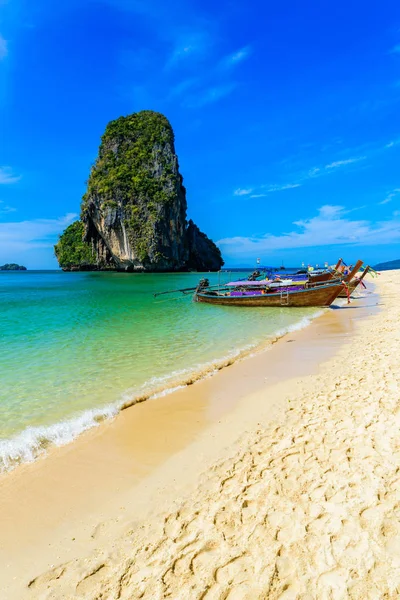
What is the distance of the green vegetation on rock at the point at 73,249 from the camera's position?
9206 centimetres

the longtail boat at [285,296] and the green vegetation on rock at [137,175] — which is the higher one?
the green vegetation on rock at [137,175]

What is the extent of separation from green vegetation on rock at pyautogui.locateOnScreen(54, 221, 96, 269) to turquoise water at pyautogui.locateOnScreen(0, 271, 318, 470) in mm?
80023

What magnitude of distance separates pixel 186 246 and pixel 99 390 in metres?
74.6

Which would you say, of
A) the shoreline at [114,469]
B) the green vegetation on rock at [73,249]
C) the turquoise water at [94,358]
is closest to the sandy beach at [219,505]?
the shoreline at [114,469]

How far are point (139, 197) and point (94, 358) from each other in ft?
214

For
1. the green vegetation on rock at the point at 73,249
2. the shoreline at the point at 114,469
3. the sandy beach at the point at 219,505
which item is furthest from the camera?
the green vegetation on rock at the point at 73,249

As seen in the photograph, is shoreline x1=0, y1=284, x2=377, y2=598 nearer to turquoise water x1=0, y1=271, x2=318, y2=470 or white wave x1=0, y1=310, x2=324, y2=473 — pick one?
white wave x1=0, y1=310, x2=324, y2=473

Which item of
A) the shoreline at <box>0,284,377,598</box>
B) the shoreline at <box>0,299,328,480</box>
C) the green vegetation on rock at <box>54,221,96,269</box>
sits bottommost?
the shoreline at <box>0,284,377,598</box>

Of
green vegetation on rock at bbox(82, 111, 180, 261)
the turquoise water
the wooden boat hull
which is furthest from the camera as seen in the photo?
green vegetation on rock at bbox(82, 111, 180, 261)

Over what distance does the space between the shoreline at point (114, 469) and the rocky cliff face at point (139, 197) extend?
6403 cm

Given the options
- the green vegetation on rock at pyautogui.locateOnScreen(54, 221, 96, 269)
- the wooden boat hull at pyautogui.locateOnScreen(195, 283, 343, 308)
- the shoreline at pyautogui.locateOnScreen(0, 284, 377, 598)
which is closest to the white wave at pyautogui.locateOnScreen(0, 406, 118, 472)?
the shoreline at pyautogui.locateOnScreen(0, 284, 377, 598)

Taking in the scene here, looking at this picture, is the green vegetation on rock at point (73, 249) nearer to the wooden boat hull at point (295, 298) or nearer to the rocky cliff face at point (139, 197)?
the rocky cliff face at point (139, 197)

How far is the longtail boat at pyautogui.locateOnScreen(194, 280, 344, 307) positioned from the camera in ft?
57.4

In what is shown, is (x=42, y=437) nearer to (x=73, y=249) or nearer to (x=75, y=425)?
(x=75, y=425)
